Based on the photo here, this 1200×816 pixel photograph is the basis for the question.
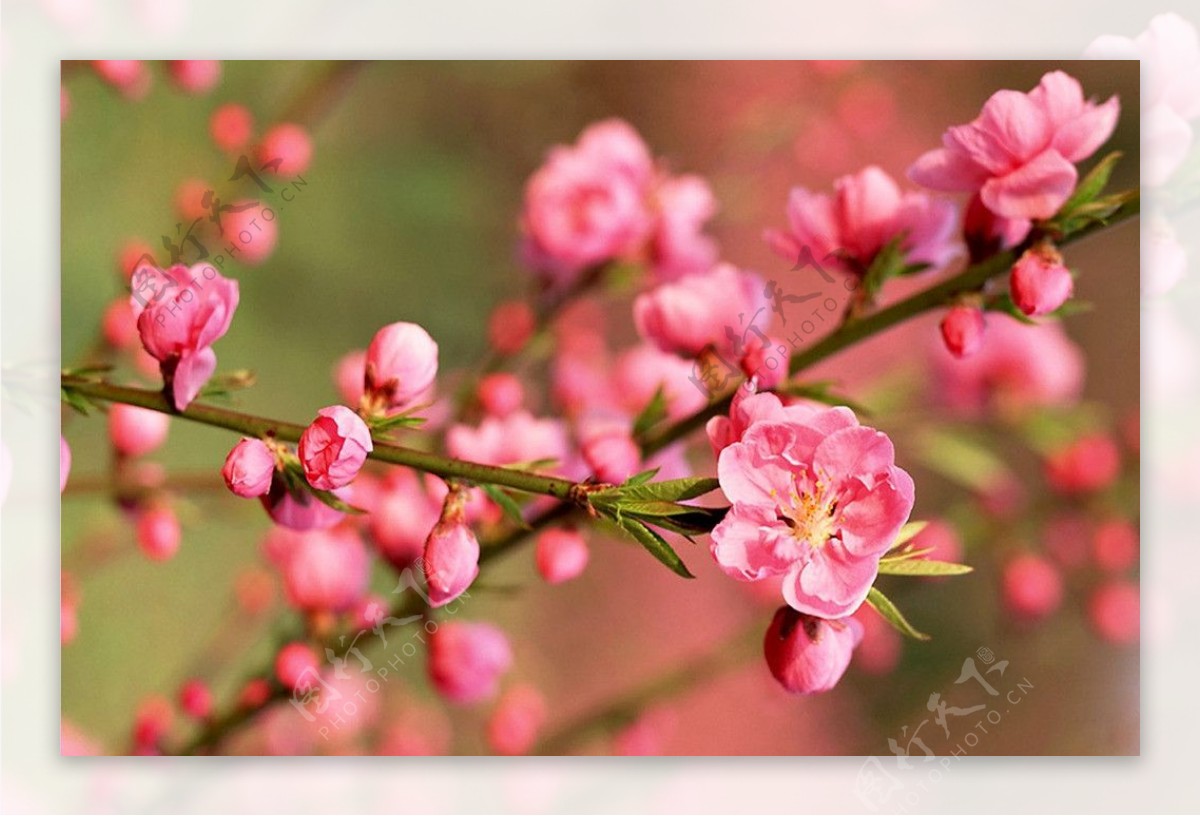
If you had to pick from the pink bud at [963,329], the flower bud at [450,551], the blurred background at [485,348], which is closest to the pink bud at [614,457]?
the flower bud at [450,551]

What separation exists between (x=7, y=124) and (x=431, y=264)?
0.45 meters

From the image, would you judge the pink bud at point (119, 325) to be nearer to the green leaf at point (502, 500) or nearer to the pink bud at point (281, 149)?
the pink bud at point (281, 149)

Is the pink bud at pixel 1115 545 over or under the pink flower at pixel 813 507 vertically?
under

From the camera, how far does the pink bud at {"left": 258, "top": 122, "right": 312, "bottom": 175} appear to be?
3.88 feet

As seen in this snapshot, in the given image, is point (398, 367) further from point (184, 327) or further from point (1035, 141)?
point (1035, 141)

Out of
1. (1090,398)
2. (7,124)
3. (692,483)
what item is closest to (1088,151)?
(692,483)

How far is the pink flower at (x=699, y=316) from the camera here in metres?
0.85

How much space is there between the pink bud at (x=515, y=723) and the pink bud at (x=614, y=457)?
1.29 feet

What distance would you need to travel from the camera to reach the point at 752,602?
131 cm

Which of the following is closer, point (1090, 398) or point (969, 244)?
point (969, 244)

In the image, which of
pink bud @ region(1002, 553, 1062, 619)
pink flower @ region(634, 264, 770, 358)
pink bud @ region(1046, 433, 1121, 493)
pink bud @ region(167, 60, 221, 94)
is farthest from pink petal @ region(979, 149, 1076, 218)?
pink bud @ region(167, 60, 221, 94)

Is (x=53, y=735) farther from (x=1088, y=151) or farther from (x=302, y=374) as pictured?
(x=1088, y=151)

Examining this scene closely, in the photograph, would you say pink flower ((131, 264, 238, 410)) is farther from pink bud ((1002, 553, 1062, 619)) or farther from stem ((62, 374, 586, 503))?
pink bud ((1002, 553, 1062, 619))

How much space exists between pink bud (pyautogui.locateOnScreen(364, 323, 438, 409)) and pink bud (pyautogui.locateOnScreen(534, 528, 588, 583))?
228mm
